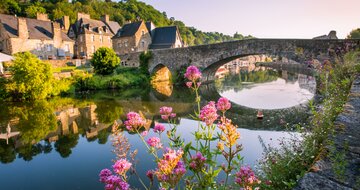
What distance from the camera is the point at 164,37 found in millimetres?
38219

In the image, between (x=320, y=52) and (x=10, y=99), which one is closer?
(x=320, y=52)

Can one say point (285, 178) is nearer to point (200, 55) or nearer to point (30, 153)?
point (30, 153)

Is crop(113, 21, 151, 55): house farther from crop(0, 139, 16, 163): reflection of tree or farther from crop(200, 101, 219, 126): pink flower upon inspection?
crop(200, 101, 219, 126): pink flower

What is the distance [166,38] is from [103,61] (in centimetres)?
1484

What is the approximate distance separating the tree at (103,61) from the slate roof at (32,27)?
38.8 feet

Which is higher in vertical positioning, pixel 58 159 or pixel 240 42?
pixel 240 42

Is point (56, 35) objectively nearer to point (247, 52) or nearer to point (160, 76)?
point (160, 76)

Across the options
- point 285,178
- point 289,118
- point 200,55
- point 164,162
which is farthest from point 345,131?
point 200,55

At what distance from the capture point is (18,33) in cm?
3005

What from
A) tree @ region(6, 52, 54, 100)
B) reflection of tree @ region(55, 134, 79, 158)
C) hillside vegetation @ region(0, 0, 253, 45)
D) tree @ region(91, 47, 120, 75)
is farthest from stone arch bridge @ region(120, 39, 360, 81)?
hillside vegetation @ region(0, 0, 253, 45)

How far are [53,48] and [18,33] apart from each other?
14.4 ft

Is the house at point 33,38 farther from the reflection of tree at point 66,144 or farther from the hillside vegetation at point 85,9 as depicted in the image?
the reflection of tree at point 66,144

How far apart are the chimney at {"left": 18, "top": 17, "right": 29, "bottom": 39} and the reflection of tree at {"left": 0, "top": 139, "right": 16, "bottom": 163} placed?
84.7 ft

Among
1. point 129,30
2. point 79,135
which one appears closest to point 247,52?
point 79,135
